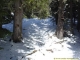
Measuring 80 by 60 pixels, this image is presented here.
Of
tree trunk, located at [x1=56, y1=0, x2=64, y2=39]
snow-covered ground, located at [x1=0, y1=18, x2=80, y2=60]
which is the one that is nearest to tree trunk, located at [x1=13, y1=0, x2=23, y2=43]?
snow-covered ground, located at [x1=0, y1=18, x2=80, y2=60]

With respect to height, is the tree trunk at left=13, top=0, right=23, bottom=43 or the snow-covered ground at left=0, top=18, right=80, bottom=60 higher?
the tree trunk at left=13, top=0, right=23, bottom=43

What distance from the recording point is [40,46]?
45.7 ft

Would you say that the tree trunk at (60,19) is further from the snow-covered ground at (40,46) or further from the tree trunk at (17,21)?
the tree trunk at (17,21)

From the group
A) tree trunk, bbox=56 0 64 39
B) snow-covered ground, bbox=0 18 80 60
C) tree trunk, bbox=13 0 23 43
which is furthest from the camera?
tree trunk, bbox=56 0 64 39

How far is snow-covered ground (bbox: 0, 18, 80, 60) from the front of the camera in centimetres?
1225

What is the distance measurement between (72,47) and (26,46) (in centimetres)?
320

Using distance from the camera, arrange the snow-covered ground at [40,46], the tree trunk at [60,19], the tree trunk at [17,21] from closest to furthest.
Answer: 1. the snow-covered ground at [40,46]
2. the tree trunk at [17,21]
3. the tree trunk at [60,19]

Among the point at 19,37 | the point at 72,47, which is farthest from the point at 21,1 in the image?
the point at 72,47

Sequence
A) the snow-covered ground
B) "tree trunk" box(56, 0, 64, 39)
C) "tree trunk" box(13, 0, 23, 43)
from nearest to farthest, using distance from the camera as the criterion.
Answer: the snow-covered ground
"tree trunk" box(13, 0, 23, 43)
"tree trunk" box(56, 0, 64, 39)

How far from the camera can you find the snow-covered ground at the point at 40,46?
482 inches

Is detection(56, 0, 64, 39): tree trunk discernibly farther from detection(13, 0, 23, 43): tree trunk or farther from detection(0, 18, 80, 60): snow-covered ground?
detection(13, 0, 23, 43): tree trunk

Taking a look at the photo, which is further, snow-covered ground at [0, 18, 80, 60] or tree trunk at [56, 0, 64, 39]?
tree trunk at [56, 0, 64, 39]

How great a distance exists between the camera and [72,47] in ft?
46.1

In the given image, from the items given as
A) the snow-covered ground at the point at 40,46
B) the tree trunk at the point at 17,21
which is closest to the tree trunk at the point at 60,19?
the snow-covered ground at the point at 40,46
